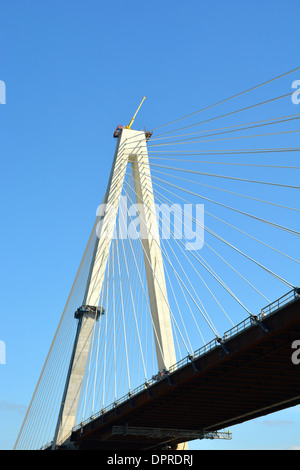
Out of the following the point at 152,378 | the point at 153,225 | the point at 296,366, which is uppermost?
the point at 153,225

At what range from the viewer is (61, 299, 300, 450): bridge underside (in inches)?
985

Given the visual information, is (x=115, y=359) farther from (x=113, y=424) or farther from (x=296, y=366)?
(x=296, y=366)

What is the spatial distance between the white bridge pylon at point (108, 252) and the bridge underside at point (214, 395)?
299 cm

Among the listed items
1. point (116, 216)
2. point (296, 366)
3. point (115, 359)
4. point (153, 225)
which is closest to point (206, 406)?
point (115, 359)

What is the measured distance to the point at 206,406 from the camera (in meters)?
36.8

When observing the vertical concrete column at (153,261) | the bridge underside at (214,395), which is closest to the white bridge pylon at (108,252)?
the vertical concrete column at (153,261)

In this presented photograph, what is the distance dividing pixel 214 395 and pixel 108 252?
16.5 m

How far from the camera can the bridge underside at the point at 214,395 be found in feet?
82.1

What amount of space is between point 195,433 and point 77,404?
1039cm

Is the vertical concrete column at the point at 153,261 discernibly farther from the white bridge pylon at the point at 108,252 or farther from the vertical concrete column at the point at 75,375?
the vertical concrete column at the point at 75,375

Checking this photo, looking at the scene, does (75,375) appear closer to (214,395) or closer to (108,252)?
(108,252)

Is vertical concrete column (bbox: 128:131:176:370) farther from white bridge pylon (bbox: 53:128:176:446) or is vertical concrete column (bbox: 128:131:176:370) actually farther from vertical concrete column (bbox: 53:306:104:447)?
vertical concrete column (bbox: 53:306:104:447)
